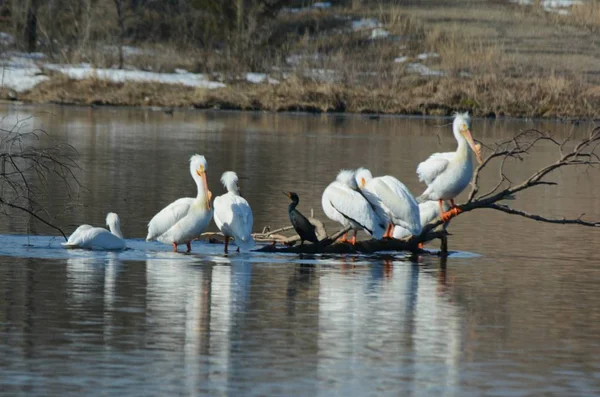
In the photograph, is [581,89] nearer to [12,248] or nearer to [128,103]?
[128,103]

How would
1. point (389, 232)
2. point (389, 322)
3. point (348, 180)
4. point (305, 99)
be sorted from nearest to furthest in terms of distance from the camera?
point (389, 322)
point (348, 180)
point (389, 232)
point (305, 99)

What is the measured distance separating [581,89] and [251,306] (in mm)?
30164

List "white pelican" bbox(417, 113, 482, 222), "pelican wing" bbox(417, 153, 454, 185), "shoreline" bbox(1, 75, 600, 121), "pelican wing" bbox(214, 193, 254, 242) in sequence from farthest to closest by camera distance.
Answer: "shoreline" bbox(1, 75, 600, 121) < "pelican wing" bbox(417, 153, 454, 185) < "white pelican" bbox(417, 113, 482, 222) < "pelican wing" bbox(214, 193, 254, 242)

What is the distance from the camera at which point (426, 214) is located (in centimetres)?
1470

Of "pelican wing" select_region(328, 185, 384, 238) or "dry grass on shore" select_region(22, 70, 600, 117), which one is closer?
"pelican wing" select_region(328, 185, 384, 238)

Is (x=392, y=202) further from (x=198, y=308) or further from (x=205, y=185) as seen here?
(x=198, y=308)

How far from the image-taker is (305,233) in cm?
1366

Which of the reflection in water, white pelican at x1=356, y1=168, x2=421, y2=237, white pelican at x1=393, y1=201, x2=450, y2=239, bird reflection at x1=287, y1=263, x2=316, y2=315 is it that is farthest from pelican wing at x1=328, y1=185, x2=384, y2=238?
white pelican at x1=393, y1=201, x2=450, y2=239

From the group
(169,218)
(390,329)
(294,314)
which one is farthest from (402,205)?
(390,329)

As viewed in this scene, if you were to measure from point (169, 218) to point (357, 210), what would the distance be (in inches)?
70.6

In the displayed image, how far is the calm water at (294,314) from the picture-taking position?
27.1 ft

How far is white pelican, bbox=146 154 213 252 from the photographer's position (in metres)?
13.5

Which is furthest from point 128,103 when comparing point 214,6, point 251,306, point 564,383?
point 564,383

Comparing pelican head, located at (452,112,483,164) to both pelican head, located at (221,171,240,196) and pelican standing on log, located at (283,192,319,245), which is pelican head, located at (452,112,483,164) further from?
pelican head, located at (221,171,240,196)
